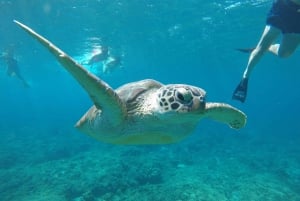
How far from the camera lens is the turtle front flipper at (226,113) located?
3383 mm

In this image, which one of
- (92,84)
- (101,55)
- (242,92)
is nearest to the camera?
(92,84)

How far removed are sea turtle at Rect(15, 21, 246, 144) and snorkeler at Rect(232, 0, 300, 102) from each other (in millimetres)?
1685

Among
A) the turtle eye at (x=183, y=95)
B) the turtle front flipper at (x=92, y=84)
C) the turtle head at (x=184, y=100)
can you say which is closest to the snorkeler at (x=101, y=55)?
the turtle front flipper at (x=92, y=84)

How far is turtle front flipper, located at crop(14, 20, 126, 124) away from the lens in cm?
276

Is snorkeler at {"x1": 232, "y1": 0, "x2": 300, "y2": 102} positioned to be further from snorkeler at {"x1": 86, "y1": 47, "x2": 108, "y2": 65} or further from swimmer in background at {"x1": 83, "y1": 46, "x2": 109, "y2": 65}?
snorkeler at {"x1": 86, "y1": 47, "x2": 108, "y2": 65}

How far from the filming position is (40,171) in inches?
368

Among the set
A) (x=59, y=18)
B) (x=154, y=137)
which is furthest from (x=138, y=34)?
(x=154, y=137)

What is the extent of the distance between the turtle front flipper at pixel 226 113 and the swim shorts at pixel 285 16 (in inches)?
102

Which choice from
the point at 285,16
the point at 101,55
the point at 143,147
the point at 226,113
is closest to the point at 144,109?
the point at 226,113

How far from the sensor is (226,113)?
3756 millimetres

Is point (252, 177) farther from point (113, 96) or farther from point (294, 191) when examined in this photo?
point (113, 96)

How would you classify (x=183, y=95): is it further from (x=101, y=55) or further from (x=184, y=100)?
(x=101, y=55)

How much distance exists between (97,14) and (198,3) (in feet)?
18.8

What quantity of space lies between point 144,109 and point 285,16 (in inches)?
146
